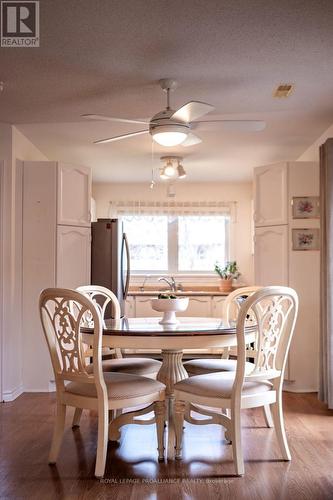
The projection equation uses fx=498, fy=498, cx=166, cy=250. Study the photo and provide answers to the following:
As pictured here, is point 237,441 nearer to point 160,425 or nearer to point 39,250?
point 160,425

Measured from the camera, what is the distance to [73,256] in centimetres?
462

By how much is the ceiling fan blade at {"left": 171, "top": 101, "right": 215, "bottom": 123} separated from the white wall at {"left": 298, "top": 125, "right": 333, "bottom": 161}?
1.86 metres

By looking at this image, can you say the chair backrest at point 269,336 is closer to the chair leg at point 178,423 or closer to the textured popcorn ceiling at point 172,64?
the chair leg at point 178,423

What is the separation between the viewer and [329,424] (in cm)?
344

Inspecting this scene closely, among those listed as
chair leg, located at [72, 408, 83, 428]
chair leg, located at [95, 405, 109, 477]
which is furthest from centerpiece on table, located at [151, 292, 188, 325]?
chair leg, located at [72, 408, 83, 428]

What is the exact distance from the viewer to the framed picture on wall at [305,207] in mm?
4414

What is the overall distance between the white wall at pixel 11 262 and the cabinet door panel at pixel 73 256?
0.36 meters

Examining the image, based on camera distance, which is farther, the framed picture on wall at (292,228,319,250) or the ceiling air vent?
the framed picture on wall at (292,228,319,250)

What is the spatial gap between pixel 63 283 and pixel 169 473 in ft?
7.63

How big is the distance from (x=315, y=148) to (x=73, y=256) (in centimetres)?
258

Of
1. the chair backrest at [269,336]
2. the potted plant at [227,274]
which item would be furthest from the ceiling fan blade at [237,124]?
the potted plant at [227,274]

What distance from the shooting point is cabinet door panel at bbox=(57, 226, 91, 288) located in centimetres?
450

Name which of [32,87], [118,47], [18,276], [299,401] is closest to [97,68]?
[118,47]

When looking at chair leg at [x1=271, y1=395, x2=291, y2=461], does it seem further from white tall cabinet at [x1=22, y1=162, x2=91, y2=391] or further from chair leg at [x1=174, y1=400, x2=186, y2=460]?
white tall cabinet at [x1=22, y1=162, x2=91, y2=391]
